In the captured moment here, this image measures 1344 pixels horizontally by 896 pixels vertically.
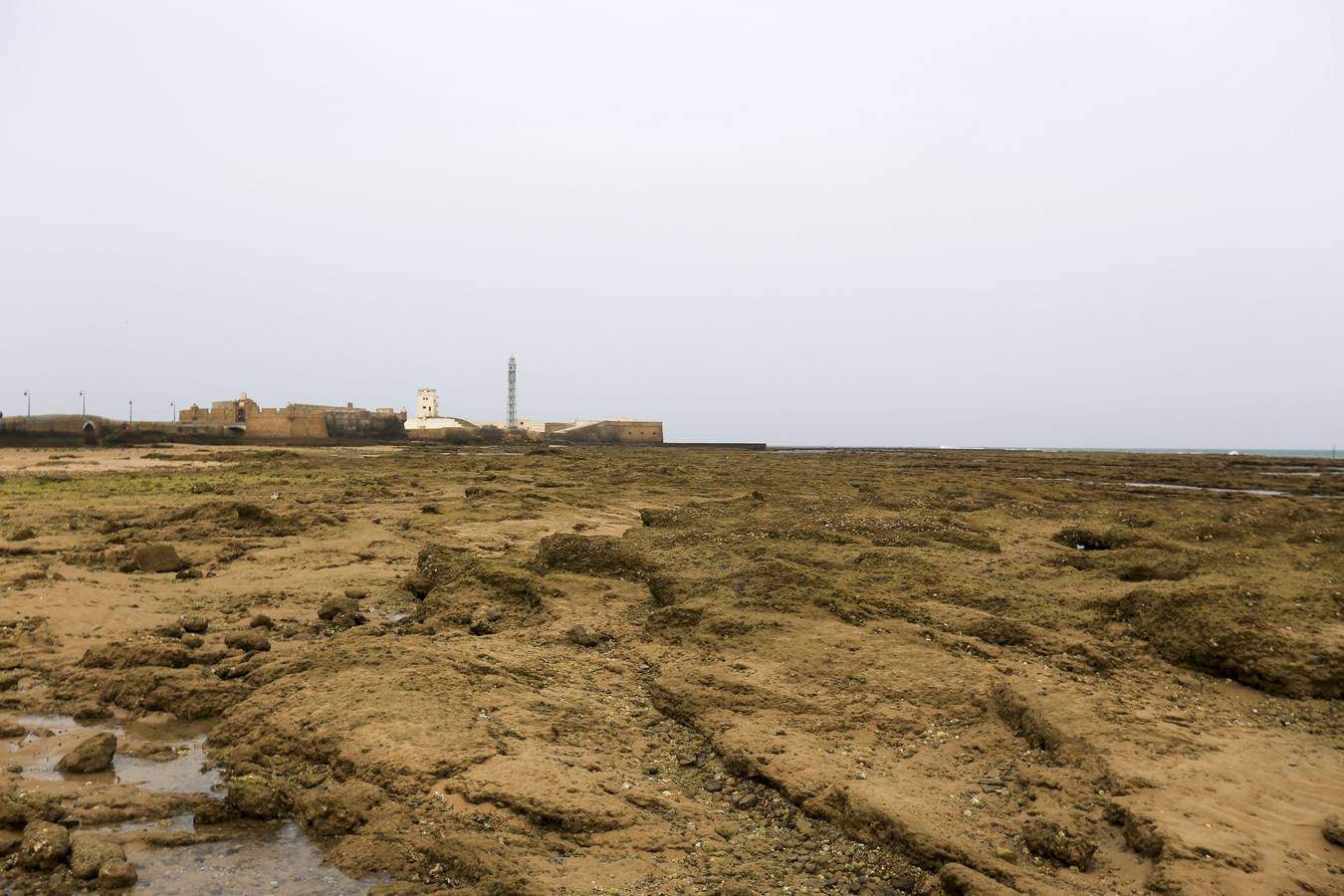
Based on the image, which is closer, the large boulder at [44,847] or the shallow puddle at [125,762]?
the large boulder at [44,847]

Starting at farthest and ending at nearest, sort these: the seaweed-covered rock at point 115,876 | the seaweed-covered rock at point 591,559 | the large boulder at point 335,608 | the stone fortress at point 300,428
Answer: the stone fortress at point 300,428 → the seaweed-covered rock at point 591,559 → the large boulder at point 335,608 → the seaweed-covered rock at point 115,876

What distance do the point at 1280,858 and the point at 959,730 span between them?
1392 mm

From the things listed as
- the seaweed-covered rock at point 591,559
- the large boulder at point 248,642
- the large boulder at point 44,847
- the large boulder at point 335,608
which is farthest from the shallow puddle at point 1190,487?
the large boulder at point 44,847

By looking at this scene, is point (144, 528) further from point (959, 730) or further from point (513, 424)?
point (513, 424)

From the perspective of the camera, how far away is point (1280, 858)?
9.90 ft

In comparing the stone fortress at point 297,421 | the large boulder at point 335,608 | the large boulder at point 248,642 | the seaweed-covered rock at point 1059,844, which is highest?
the stone fortress at point 297,421

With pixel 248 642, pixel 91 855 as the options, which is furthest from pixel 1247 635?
pixel 248 642

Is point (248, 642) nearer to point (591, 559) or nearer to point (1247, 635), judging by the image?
point (591, 559)

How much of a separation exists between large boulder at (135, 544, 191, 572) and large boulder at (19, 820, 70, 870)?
5170 mm

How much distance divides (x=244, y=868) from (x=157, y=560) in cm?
574

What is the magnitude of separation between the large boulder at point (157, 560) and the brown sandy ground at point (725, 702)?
0.08 feet

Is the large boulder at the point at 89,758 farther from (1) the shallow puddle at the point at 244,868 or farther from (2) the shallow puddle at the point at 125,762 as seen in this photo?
(1) the shallow puddle at the point at 244,868

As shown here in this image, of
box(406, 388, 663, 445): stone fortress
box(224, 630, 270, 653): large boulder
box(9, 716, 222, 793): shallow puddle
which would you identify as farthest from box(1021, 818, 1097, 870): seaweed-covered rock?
box(406, 388, 663, 445): stone fortress

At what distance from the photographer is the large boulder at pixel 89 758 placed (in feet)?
11.6
